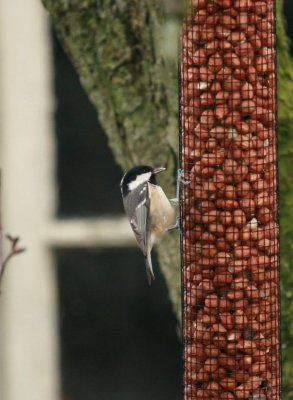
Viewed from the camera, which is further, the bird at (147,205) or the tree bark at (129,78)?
the tree bark at (129,78)

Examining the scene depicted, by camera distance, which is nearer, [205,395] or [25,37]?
[205,395]

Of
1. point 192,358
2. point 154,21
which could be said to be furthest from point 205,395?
point 154,21

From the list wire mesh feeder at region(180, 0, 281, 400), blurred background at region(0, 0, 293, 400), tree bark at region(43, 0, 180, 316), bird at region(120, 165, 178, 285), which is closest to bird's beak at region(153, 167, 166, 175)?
bird at region(120, 165, 178, 285)

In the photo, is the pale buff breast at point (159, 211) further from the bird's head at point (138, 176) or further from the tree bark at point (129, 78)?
the tree bark at point (129, 78)

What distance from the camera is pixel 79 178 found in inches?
384

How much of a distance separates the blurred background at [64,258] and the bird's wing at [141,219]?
3.15 metres

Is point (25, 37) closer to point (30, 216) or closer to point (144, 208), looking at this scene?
point (30, 216)

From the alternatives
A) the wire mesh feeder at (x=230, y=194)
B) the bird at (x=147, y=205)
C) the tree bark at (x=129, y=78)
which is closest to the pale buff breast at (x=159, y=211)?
the bird at (x=147, y=205)

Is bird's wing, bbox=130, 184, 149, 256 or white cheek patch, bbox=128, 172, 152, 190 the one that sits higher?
white cheek patch, bbox=128, 172, 152, 190

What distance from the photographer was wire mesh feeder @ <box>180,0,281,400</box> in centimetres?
536

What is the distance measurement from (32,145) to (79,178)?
402 mm

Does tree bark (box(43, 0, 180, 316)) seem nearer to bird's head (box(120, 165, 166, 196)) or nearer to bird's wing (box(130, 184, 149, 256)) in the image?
bird's wing (box(130, 184, 149, 256))

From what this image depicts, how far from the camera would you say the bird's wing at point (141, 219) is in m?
6.34

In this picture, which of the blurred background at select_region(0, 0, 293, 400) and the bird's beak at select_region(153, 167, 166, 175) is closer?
the bird's beak at select_region(153, 167, 166, 175)
